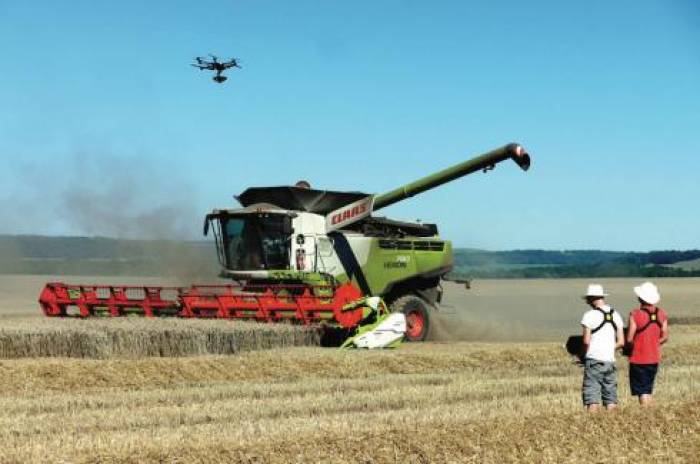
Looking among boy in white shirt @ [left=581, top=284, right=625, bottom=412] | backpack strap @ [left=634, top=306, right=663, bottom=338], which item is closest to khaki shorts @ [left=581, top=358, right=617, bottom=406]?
boy in white shirt @ [left=581, top=284, right=625, bottom=412]

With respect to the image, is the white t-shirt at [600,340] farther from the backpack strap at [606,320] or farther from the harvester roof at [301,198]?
the harvester roof at [301,198]

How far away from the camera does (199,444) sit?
8227 mm

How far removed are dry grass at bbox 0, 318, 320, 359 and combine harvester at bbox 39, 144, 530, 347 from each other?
39.0 inches

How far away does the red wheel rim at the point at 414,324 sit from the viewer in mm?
22156

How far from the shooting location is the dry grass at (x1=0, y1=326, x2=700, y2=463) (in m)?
8.21

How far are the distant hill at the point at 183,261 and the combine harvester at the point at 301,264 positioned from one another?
1.89 metres

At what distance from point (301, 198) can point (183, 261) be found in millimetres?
5089

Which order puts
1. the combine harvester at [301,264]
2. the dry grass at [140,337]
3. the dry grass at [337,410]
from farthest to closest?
the combine harvester at [301,264] → the dry grass at [140,337] → the dry grass at [337,410]

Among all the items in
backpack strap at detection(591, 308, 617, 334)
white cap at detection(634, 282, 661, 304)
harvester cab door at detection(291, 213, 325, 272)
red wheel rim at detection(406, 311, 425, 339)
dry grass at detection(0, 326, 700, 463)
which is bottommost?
dry grass at detection(0, 326, 700, 463)

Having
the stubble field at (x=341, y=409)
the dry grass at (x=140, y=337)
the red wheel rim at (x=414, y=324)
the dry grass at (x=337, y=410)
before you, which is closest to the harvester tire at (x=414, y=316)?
the red wheel rim at (x=414, y=324)

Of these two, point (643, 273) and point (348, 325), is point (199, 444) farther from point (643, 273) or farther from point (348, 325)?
point (643, 273)

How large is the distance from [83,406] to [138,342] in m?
5.57

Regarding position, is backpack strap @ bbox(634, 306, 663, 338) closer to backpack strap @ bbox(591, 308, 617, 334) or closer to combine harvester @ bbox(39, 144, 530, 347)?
backpack strap @ bbox(591, 308, 617, 334)

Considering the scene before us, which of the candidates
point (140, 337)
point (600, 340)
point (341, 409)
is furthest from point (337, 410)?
point (140, 337)
